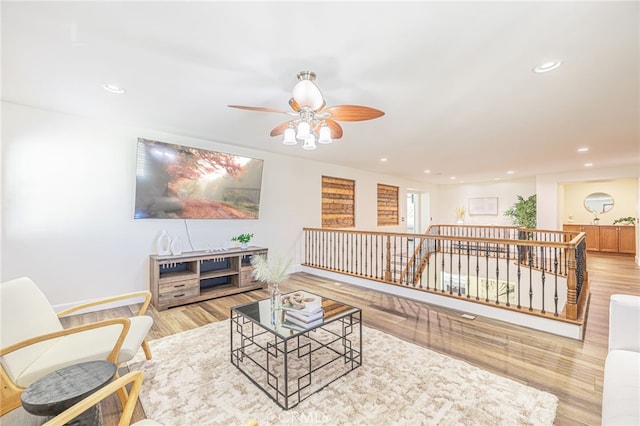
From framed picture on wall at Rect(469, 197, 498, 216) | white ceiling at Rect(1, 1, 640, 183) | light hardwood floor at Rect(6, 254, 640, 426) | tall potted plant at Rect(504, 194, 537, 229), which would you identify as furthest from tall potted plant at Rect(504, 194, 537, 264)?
white ceiling at Rect(1, 1, 640, 183)

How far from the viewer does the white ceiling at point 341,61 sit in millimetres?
1627

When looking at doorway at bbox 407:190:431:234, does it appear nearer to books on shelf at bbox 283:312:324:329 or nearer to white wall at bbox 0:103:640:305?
white wall at bbox 0:103:640:305

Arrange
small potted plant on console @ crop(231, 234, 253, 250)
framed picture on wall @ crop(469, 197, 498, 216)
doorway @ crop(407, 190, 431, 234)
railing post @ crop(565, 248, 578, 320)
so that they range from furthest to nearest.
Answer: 1. doorway @ crop(407, 190, 431, 234)
2. framed picture on wall @ crop(469, 197, 498, 216)
3. small potted plant on console @ crop(231, 234, 253, 250)
4. railing post @ crop(565, 248, 578, 320)

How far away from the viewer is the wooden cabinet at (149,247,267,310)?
3.61 meters

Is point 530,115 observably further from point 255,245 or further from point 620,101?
point 255,245

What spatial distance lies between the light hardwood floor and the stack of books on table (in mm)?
1110

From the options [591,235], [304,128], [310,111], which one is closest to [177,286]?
[304,128]

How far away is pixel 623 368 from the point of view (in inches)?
55.2

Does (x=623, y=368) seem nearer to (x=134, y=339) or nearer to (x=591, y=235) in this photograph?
(x=134, y=339)

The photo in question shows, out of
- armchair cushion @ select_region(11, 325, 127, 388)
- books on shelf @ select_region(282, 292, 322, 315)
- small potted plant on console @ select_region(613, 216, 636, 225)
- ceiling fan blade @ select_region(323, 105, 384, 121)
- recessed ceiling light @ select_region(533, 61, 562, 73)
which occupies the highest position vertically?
recessed ceiling light @ select_region(533, 61, 562, 73)

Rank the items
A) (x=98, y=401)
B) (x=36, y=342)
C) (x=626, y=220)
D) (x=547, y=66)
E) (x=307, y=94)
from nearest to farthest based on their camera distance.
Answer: (x=98, y=401)
(x=36, y=342)
(x=307, y=94)
(x=547, y=66)
(x=626, y=220)

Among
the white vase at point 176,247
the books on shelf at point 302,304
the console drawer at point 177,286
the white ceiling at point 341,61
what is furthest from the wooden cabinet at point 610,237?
the white vase at point 176,247

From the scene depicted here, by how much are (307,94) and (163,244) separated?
3217 millimetres

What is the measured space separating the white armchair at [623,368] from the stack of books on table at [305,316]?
5.18ft
